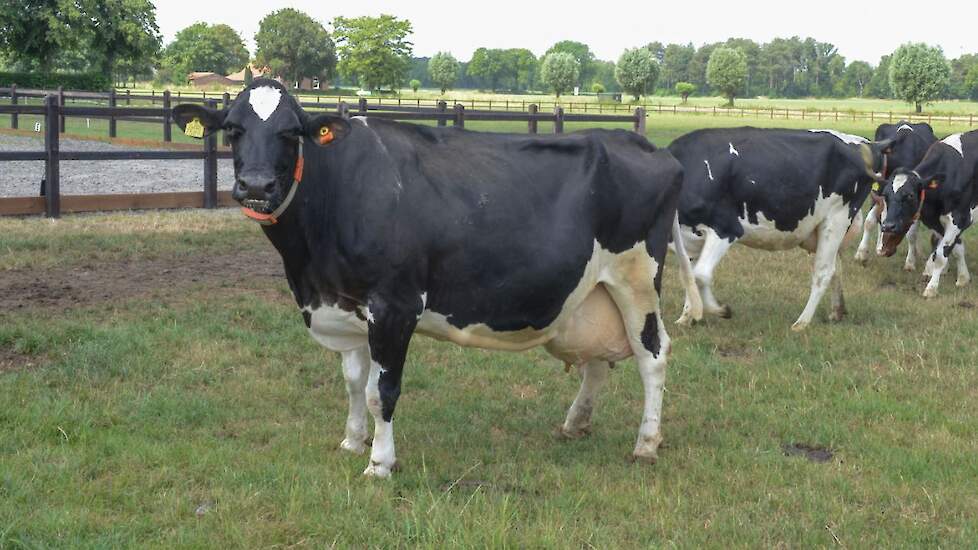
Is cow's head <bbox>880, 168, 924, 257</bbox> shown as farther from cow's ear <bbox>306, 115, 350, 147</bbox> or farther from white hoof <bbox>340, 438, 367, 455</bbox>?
cow's ear <bbox>306, 115, 350, 147</bbox>

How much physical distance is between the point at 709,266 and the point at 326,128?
5.23m

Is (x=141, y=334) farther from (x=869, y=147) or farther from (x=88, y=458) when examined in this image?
(x=869, y=147)

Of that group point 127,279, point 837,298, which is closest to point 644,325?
point 837,298

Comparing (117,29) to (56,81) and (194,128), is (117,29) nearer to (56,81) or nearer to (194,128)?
(56,81)

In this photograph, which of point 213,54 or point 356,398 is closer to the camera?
point 356,398

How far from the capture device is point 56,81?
5762 centimetres

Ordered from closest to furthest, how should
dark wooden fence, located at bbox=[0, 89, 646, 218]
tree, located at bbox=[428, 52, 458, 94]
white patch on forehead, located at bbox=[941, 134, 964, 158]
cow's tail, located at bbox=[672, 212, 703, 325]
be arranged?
cow's tail, located at bbox=[672, 212, 703, 325]
white patch on forehead, located at bbox=[941, 134, 964, 158]
dark wooden fence, located at bbox=[0, 89, 646, 218]
tree, located at bbox=[428, 52, 458, 94]

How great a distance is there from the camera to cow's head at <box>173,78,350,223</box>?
516 centimetres

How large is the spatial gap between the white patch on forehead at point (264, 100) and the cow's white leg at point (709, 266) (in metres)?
5.34

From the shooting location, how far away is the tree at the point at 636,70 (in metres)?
142

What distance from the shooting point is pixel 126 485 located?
207 inches

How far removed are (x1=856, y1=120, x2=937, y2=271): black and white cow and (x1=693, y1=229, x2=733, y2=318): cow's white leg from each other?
4.52 meters

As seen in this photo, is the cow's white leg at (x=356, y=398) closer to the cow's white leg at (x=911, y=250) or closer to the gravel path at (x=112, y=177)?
the cow's white leg at (x=911, y=250)

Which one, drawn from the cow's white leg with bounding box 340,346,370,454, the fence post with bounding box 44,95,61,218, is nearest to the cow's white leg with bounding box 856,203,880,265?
the cow's white leg with bounding box 340,346,370,454
